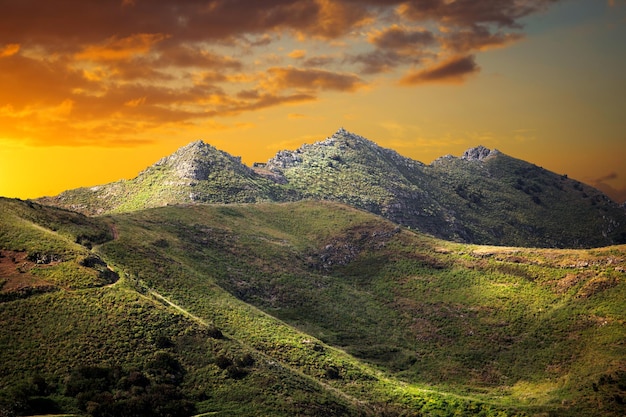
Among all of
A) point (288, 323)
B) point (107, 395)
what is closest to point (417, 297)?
point (288, 323)

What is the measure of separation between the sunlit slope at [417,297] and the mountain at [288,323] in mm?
462

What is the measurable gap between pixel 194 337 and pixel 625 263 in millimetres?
100519

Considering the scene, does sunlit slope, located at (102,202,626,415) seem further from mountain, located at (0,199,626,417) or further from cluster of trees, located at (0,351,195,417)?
cluster of trees, located at (0,351,195,417)

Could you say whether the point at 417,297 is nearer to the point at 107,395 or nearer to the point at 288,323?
the point at 288,323

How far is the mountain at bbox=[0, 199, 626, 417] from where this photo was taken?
78625mm

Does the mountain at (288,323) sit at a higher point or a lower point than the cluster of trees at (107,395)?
higher

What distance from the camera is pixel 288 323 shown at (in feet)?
400

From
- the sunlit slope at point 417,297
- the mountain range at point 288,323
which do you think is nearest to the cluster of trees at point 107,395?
the mountain range at point 288,323

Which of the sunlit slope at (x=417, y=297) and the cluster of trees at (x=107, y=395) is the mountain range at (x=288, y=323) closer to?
the cluster of trees at (x=107, y=395)

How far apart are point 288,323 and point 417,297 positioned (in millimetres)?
37426

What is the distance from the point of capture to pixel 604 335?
104062mm

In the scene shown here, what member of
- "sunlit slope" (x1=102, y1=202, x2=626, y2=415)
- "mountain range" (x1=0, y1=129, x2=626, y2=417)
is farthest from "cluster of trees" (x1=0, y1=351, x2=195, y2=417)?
"sunlit slope" (x1=102, y1=202, x2=626, y2=415)

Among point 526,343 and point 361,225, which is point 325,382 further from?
point 361,225

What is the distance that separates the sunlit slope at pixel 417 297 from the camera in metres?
101
